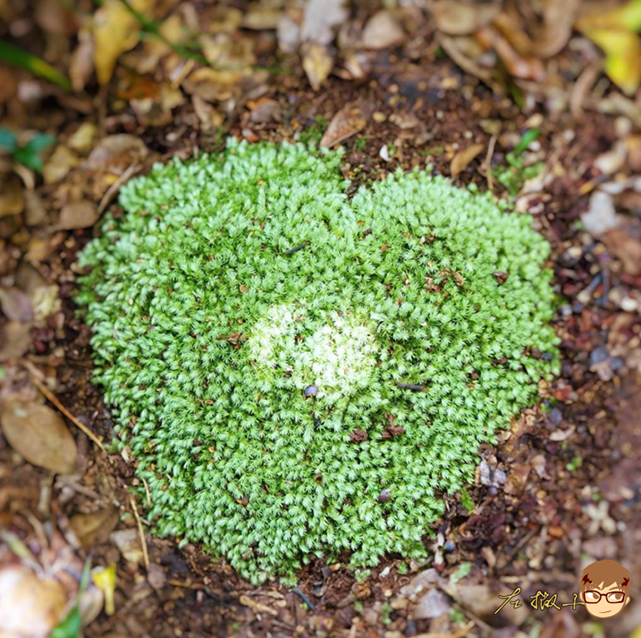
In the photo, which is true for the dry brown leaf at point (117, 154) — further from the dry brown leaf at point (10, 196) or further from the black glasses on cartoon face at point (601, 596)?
the black glasses on cartoon face at point (601, 596)

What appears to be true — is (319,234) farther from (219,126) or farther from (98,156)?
(98,156)

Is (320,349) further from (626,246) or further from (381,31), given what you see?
(381,31)

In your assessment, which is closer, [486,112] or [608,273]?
[608,273]

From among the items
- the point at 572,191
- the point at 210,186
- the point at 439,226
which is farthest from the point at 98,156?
the point at 572,191

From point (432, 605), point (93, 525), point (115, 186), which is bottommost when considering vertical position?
point (432, 605)

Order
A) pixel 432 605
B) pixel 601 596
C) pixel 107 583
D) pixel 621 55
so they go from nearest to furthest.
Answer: pixel 601 596 < pixel 107 583 < pixel 432 605 < pixel 621 55

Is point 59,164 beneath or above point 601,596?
above

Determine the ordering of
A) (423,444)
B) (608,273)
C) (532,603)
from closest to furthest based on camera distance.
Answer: (532,603) < (423,444) < (608,273)

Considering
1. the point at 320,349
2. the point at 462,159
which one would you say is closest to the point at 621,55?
the point at 462,159
